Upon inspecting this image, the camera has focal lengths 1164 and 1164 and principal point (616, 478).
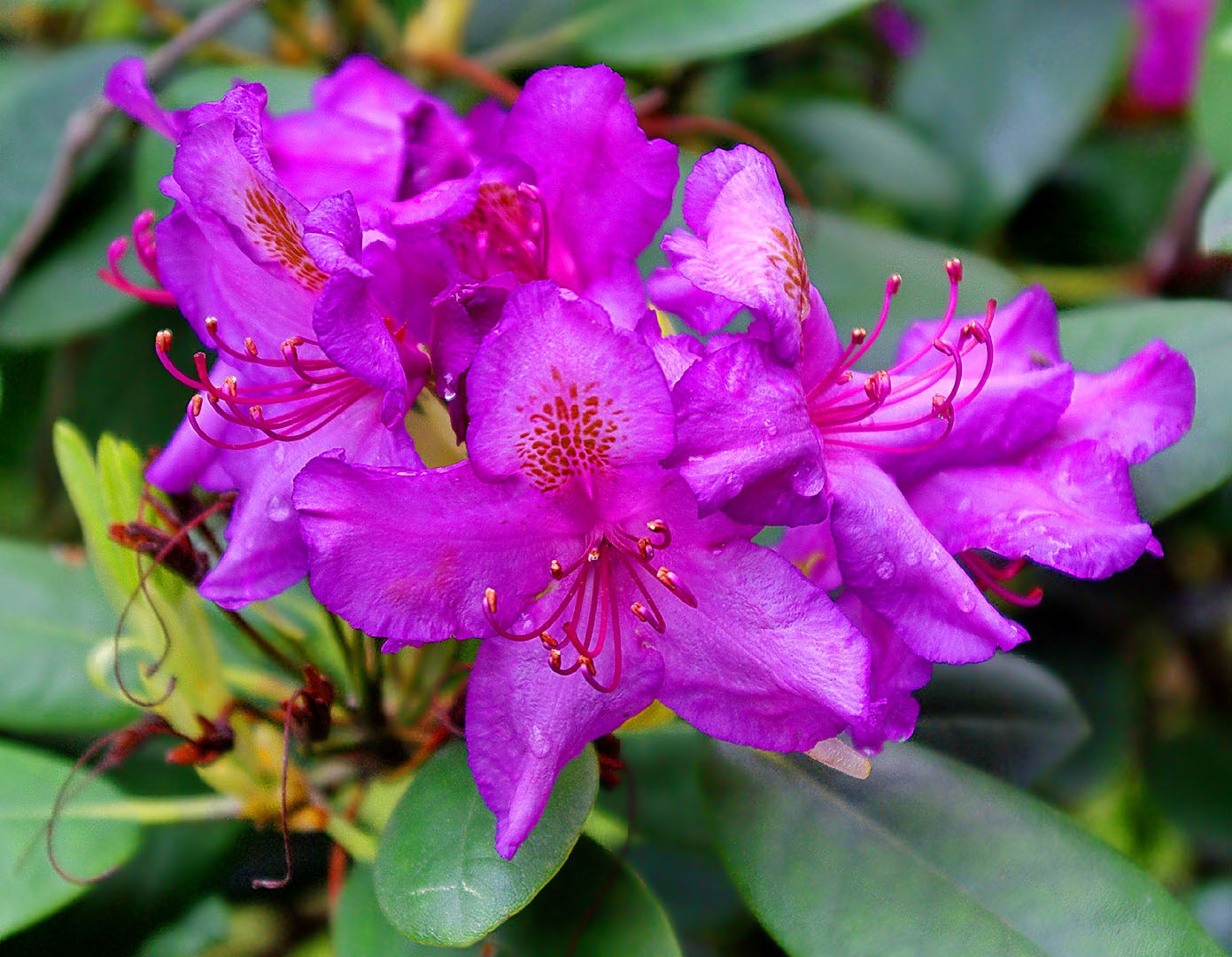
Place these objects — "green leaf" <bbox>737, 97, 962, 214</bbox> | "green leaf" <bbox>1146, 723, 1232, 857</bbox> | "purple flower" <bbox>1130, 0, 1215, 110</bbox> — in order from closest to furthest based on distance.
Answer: "green leaf" <bbox>737, 97, 962, 214</bbox> → "green leaf" <bbox>1146, 723, 1232, 857</bbox> → "purple flower" <bbox>1130, 0, 1215, 110</bbox>

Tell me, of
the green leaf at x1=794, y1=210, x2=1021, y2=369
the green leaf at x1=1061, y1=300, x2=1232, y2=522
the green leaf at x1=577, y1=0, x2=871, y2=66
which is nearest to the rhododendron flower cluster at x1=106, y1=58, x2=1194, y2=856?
the green leaf at x1=1061, y1=300, x2=1232, y2=522

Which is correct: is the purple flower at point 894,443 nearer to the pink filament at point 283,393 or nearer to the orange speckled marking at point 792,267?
the orange speckled marking at point 792,267

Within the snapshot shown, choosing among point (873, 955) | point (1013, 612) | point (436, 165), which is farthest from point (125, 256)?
point (1013, 612)

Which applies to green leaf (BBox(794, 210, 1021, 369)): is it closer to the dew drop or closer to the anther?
the anther

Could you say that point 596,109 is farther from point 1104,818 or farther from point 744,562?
point 1104,818

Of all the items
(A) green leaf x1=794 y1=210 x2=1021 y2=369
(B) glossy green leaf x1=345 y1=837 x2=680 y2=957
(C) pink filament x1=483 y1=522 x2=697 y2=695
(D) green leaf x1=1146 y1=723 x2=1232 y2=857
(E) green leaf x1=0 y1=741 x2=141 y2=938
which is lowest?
(D) green leaf x1=1146 y1=723 x2=1232 y2=857

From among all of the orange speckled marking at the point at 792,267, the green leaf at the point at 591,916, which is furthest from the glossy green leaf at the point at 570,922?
the orange speckled marking at the point at 792,267

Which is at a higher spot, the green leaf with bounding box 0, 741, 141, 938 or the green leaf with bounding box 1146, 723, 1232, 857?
the green leaf with bounding box 0, 741, 141, 938
